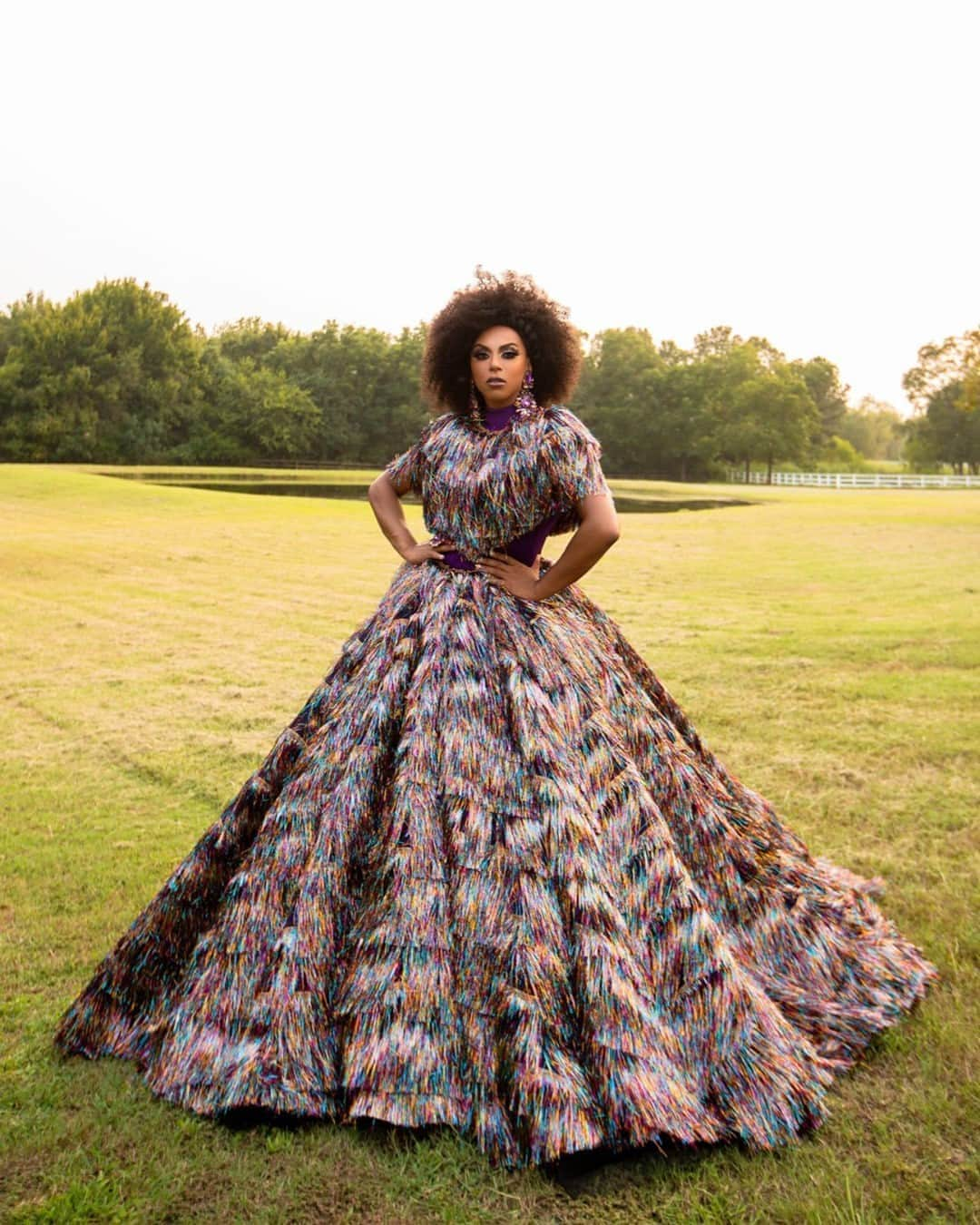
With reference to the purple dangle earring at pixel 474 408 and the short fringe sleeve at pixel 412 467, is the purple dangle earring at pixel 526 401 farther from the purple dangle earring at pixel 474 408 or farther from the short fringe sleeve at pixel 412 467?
the short fringe sleeve at pixel 412 467

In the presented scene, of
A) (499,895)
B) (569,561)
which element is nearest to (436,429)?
(569,561)

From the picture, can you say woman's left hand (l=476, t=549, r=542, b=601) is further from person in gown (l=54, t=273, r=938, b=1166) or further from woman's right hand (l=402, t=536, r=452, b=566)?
woman's right hand (l=402, t=536, r=452, b=566)

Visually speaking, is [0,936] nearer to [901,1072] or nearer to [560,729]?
[560,729]

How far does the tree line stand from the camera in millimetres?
45906

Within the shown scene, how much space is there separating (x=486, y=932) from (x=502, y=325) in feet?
6.04

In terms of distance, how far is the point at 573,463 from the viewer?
10.6 feet

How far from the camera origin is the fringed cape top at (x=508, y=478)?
3.25 metres

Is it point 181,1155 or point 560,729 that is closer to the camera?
point 181,1155

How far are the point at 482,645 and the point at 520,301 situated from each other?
1.12m

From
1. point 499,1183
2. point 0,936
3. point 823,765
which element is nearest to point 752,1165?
point 499,1183

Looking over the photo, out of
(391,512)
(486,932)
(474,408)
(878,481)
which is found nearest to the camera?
(486,932)

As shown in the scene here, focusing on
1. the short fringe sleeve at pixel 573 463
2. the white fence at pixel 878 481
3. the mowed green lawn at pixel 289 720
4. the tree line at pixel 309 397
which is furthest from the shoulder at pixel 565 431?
the white fence at pixel 878 481

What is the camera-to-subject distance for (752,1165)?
274 cm

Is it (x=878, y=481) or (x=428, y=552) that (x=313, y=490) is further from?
(x=878, y=481)
